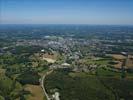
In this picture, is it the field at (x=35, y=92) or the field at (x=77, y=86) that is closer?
the field at (x=77, y=86)

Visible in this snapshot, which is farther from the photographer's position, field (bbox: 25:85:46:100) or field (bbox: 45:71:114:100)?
field (bbox: 25:85:46:100)

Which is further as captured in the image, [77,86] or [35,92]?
[77,86]

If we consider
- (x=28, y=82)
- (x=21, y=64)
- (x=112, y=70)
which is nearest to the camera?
(x=28, y=82)

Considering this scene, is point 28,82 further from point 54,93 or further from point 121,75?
point 121,75

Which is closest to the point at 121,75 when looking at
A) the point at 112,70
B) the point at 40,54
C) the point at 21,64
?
the point at 112,70

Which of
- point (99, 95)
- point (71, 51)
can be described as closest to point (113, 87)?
A: point (99, 95)

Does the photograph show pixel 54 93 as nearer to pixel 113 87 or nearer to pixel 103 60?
pixel 113 87

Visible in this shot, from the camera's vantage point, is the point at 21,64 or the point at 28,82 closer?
the point at 28,82

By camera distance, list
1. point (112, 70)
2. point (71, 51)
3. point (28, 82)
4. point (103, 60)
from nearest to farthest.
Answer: point (28, 82), point (112, 70), point (103, 60), point (71, 51)

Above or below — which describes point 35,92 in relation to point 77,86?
below
